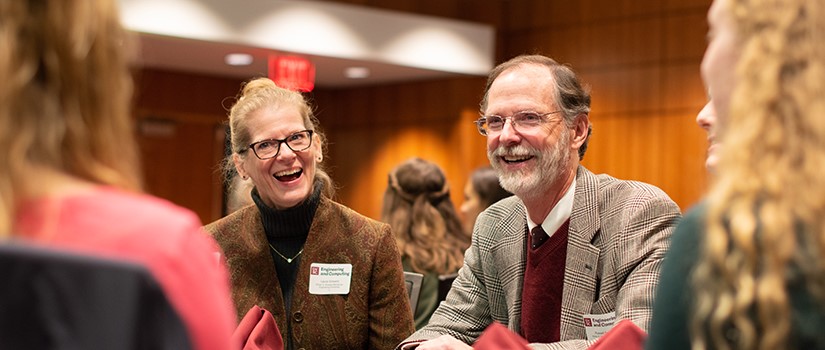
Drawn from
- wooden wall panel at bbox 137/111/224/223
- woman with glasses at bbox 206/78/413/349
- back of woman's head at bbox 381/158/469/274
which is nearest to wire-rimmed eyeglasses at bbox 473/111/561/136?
woman with glasses at bbox 206/78/413/349

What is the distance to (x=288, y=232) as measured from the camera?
3357mm

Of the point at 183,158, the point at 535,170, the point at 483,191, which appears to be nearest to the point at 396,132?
the point at 183,158

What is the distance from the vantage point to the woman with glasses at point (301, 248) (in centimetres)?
324

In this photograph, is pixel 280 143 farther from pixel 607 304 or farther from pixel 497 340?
pixel 497 340

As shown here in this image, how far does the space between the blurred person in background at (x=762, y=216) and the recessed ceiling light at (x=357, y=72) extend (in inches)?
402

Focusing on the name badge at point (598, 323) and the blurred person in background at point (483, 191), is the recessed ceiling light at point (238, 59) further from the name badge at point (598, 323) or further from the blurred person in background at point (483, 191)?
the name badge at point (598, 323)

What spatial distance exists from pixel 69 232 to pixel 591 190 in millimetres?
2032

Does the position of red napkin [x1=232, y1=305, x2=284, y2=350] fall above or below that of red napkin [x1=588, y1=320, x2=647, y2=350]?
below

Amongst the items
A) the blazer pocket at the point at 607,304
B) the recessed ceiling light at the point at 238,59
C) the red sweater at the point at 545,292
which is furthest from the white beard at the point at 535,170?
the recessed ceiling light at the point at 238,59

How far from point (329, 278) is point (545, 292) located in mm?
669

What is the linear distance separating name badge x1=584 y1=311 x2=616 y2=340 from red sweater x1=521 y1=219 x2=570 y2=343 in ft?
0.52

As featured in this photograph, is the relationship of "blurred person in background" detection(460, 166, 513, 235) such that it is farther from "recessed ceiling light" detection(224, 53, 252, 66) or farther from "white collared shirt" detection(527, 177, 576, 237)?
"recessed ceiling light" detection(224, 53, 252, 66)

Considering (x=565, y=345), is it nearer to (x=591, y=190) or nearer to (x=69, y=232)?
(x=591, y=190)

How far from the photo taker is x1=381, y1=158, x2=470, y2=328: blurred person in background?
532 cm
